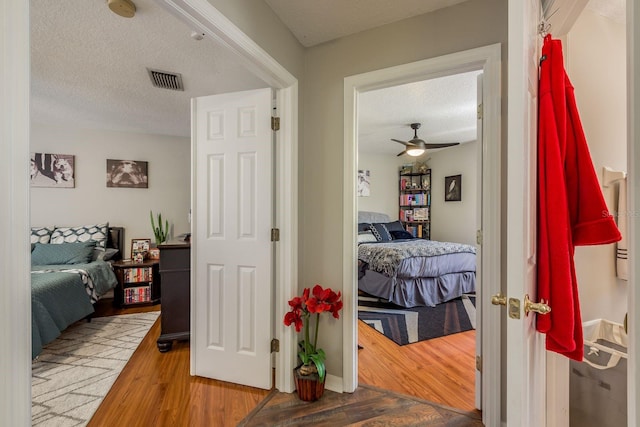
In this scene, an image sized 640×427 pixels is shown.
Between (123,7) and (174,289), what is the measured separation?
1937 millimetres

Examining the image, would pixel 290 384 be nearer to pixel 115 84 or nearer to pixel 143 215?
pixel 115 84

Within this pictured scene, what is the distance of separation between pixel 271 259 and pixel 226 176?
0.66m

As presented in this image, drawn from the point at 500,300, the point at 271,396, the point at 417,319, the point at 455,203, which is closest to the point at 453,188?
the point at 455,203

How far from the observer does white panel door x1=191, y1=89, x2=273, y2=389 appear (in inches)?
73.4

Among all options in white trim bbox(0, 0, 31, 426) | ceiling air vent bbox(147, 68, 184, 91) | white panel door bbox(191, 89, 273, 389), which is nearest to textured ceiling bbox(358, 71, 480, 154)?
white panel door bbox(191, 89, 273, 389)

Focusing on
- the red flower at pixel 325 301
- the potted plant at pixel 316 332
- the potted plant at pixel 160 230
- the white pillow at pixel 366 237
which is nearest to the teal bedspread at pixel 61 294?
the potted plant at pixel 160 230

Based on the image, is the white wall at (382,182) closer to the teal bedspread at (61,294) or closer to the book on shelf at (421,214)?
the book on shelf at (421,214)

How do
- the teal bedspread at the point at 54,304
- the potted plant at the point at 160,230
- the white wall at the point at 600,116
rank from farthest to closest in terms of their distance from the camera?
the potted plant at the point at 160,230 < the teal bedspread at the point at 54,304 < the white wall at the point at 600,116

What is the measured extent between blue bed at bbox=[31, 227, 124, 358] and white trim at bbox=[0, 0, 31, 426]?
1.59m

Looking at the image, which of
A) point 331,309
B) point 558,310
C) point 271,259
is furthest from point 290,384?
point 558,310

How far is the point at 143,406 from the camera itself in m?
1.75

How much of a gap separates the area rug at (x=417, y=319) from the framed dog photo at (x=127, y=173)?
361 cm

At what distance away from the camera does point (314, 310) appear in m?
1.69

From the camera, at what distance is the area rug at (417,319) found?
9.25ft
